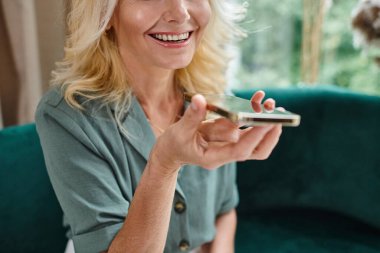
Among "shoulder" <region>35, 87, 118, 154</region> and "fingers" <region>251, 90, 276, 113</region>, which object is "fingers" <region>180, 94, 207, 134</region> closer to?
"fingers" <region>251, 90, 276, 113</region>

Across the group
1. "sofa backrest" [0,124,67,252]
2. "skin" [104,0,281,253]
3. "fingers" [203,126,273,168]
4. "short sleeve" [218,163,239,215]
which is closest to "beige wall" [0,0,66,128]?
"sofa backrest" [0,124,67,252]

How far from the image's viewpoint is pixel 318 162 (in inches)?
57.5

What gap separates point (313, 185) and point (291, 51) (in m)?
1.22

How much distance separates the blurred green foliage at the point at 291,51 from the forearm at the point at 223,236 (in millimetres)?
1261

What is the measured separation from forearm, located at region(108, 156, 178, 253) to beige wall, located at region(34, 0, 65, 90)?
85cm

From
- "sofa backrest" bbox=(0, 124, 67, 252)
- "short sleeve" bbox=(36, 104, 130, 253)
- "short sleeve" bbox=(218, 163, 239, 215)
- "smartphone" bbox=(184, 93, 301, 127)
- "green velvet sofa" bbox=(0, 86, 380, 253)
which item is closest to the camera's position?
"smartphone" bbox=(184, 93, 301, 127)

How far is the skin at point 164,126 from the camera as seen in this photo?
0.69 metres

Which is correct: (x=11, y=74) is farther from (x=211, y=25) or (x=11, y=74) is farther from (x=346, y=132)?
(x=346, y=132)

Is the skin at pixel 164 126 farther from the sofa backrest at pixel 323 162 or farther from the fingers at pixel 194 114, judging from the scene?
the sofa backrest at pixel 323 162

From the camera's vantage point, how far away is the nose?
2.96ft

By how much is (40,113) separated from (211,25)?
493mm

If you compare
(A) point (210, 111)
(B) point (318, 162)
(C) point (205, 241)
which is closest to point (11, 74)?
(C) point (205, 241)

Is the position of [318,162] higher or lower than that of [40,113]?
lower

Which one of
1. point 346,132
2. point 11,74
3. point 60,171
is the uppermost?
point 11,74
